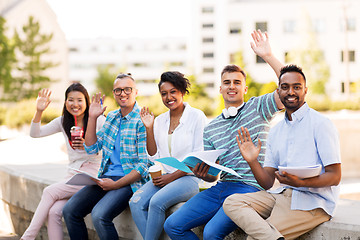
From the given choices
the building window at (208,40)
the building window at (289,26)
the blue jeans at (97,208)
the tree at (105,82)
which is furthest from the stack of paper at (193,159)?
the building window at (208,40)

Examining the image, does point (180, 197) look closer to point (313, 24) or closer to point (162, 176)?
point (162, 176)

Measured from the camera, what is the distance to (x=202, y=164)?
398 centimetres

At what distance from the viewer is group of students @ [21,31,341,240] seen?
133 inches

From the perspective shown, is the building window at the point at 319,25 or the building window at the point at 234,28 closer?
the building window at the point at 319,25

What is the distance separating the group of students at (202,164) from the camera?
3377 mm

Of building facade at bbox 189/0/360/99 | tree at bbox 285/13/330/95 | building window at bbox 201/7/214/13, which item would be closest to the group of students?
tree at bbox 285/13/330/95

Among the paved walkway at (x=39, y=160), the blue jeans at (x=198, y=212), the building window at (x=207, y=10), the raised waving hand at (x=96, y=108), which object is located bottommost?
the paved walkway at (x=39, y=160)

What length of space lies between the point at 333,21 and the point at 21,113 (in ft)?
107

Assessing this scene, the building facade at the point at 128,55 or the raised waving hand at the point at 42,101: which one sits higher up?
the building facade at the point at 128,55

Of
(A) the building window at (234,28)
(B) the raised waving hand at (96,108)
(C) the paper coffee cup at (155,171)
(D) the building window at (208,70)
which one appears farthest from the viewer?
(D) the building window at (208,70)

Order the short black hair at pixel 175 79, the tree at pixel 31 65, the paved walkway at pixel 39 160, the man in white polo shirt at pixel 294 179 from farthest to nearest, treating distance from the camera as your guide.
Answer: the tree at pixel 31 65 → the paved walkway at pixel 39 160 → the short black hair at pixel 175 79 → the man in white polo shirt at pixel 294 179

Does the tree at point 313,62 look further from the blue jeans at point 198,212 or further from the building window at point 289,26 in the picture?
the blue jeans at point 198,212

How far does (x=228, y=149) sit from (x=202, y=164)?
0.26 m

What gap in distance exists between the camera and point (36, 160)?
8.28m
